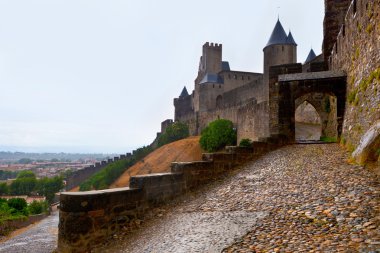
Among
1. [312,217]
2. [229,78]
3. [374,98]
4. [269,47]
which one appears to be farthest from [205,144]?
[312,217]

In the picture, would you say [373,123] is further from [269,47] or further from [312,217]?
[269,47]

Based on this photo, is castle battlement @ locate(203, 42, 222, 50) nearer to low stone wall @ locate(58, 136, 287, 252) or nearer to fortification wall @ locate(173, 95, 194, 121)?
fortification wall @ locate(173, 95, 194, 121)

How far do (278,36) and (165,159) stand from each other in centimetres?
2181

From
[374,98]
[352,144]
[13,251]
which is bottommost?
[13,251]

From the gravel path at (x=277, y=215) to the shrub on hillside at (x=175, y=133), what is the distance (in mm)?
44878

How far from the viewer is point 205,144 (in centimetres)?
3581

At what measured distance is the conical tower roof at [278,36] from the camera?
139 ft

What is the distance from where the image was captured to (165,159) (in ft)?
139

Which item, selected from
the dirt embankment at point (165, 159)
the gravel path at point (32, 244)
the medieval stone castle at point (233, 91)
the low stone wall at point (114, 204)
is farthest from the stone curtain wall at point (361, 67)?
the dirt embankment at point (165, 159)

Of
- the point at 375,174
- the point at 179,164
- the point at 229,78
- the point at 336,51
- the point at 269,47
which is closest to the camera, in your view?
the point at 375,174

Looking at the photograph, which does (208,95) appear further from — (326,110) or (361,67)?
(361,67)

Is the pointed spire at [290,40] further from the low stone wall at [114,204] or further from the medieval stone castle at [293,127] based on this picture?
the low stone wall at [114,204]

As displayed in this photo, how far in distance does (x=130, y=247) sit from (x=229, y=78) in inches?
1970

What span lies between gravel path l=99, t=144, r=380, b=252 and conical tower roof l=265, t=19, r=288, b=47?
3630 centimetres
